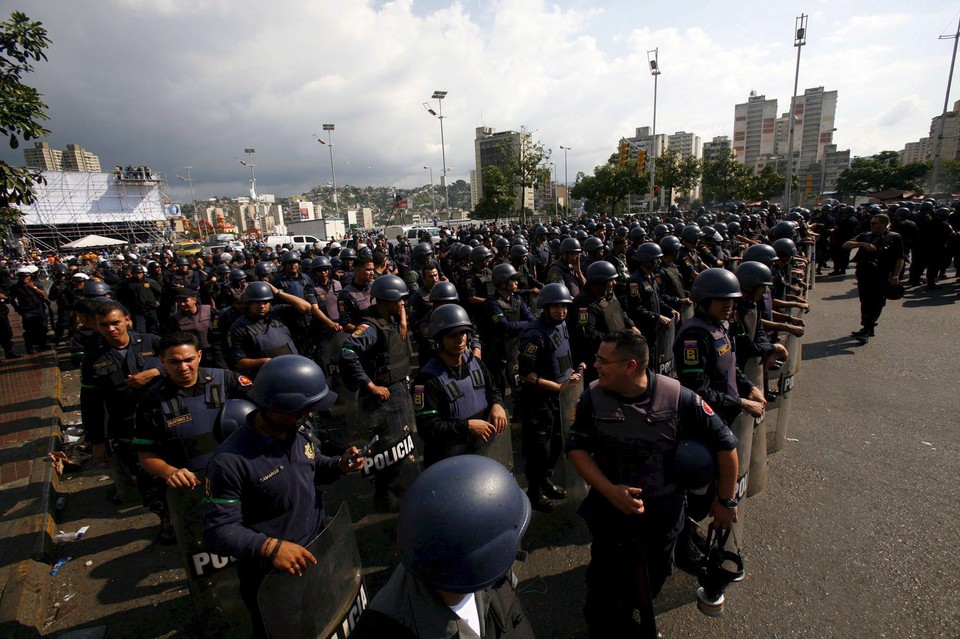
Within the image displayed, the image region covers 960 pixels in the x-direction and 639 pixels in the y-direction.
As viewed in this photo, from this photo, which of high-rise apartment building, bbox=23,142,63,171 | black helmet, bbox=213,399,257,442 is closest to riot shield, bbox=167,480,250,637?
black helmet, bbox=213,399,257,442

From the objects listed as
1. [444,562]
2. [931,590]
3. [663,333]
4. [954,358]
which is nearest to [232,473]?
[444,562]

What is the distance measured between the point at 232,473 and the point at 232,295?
6993 mm

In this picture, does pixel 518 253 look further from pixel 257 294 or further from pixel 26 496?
pixel 26 496

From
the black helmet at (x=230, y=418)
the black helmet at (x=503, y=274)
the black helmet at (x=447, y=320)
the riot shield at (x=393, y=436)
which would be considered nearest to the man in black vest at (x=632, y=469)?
the black helmet at (x=447, y=320)

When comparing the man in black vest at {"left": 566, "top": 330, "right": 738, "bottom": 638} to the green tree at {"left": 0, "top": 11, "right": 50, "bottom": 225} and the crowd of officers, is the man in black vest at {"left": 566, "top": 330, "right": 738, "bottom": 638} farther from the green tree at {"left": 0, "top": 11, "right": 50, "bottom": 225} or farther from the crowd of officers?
the green tree at {"left": 0, "top": 11, "right": 50, "bottom": 225}

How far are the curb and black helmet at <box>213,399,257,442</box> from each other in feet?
6.66

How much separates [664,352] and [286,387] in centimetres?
541

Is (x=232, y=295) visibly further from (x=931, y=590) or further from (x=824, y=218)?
(x=824, y=218)

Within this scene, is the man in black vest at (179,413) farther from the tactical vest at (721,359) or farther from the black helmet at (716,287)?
the black helmet at (716,287)

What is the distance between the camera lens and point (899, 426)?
5195 millimetres

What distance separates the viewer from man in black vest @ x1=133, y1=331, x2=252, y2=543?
115 inches

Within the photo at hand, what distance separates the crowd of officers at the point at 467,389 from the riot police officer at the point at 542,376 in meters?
0.01

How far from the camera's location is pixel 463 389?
10.8 feet

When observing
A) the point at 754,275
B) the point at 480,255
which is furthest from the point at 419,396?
the point at 480,255
